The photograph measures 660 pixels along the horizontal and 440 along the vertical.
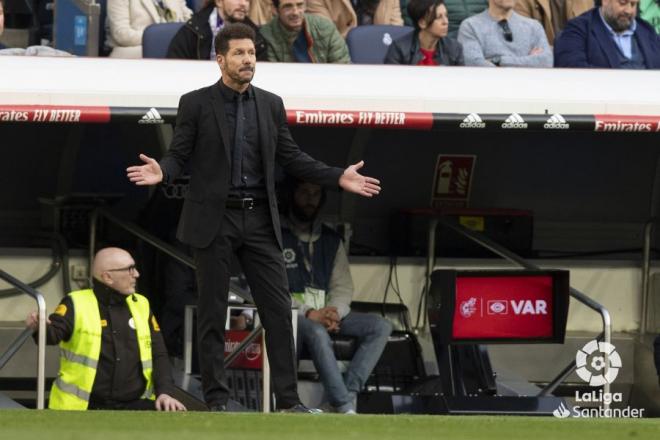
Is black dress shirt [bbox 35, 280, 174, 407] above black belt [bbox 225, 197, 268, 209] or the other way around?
the other way around

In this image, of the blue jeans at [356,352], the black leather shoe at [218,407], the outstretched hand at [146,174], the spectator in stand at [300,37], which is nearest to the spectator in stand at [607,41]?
the spectator in stand at [300,37]

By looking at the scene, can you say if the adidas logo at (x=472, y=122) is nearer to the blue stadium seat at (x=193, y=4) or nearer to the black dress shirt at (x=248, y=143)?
the black dress shirt at (x=248, y=143)

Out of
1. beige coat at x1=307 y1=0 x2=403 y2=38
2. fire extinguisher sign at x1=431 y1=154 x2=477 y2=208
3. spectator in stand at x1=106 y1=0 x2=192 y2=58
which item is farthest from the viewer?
beige coat at x1=307 y1=0 x2=403 y2=38

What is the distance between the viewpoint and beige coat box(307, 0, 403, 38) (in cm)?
1171

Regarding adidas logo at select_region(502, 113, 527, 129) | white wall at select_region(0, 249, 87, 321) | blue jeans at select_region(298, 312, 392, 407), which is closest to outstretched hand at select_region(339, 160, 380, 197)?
adidas logo at select_region(502, 113, 527, 129)

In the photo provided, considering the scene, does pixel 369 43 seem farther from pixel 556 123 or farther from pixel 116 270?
pixel 116 270

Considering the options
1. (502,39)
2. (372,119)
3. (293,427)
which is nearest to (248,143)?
(372,119)

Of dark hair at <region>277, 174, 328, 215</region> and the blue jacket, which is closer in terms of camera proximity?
dark hair at <region>277, 174, 328, 215</region>

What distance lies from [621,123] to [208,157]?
2.79m

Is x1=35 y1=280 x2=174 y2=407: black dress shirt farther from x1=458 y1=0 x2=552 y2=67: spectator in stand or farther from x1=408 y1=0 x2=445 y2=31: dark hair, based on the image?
x1=458 y1=0 x2=552 y2=67: spectator in stand

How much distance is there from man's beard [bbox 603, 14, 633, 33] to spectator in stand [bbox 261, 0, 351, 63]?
1784 millimetres

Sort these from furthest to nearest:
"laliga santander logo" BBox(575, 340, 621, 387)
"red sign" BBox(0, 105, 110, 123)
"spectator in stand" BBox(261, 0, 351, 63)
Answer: "spectator in stand" BBox(261, 0, 351, 63) < "laliga santander logo" BBox(575, 340, 621, 387) < "red sign" BBox(0, 105, 110, 123)

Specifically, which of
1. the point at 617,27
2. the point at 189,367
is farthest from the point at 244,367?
the point at 617,27

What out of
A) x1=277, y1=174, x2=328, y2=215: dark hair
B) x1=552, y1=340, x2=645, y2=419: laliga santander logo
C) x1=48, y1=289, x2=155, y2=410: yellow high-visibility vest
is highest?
x1=277, y1=174, x2=328, y2=215: dark hair
